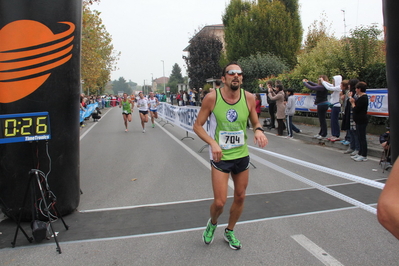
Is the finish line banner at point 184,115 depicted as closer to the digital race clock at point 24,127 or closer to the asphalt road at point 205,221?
the asphalt road at point 205,221

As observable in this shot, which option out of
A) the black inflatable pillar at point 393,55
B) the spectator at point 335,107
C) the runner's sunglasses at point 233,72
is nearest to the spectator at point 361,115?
the spectator at point 335,107

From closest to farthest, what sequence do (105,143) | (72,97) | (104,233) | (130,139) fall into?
(104,233)
(72,97)
(105,143)
(130,139)

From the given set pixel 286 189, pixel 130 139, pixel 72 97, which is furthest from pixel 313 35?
pixel 72 97

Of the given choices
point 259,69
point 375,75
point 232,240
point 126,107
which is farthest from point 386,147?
point 259,69

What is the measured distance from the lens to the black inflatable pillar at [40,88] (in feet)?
13.2

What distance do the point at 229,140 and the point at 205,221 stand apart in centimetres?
144

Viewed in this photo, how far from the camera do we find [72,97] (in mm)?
4555

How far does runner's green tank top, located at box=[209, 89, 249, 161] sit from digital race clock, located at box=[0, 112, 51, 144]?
204 centimetres

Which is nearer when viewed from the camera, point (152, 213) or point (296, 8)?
point (152, 213)

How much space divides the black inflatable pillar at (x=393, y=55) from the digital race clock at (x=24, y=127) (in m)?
3.61

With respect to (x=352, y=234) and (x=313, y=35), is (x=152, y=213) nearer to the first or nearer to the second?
(x=352, y=234)

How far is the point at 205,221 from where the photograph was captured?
4.55m

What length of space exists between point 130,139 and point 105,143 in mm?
1246

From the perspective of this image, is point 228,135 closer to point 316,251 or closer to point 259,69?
point 316,251
